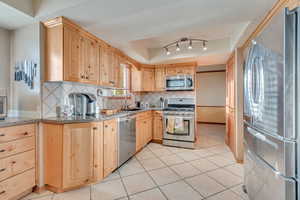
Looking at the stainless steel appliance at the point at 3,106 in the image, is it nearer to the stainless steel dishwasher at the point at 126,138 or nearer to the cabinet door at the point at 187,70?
the stainless steel dishwasher at the point at 126,138

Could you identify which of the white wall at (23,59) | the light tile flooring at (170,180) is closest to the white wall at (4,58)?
the white wall at (23,59)

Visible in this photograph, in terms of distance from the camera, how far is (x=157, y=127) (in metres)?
3.98

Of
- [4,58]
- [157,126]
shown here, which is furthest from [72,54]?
[157,126]

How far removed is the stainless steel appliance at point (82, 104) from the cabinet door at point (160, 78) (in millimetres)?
2227

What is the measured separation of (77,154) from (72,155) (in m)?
0.06

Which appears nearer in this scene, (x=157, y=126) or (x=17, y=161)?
(x=17, y=161)

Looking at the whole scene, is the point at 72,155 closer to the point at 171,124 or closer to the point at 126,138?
the point at 126,138

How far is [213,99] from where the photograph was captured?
22.4ft

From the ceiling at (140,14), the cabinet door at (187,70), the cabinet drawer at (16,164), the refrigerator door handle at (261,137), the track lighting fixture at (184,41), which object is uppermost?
the track lighting fixture at (184,41)

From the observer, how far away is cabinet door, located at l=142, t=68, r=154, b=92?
4379 mm

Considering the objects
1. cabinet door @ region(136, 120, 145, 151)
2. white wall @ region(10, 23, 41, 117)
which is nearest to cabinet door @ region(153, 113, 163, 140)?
cabinet door @ region(136, 120, 145, 151)

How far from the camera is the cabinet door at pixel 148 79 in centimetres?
438

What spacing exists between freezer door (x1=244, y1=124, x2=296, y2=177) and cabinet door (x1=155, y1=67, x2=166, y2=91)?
125 inches

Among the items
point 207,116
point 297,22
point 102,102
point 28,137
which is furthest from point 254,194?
point 207,116
